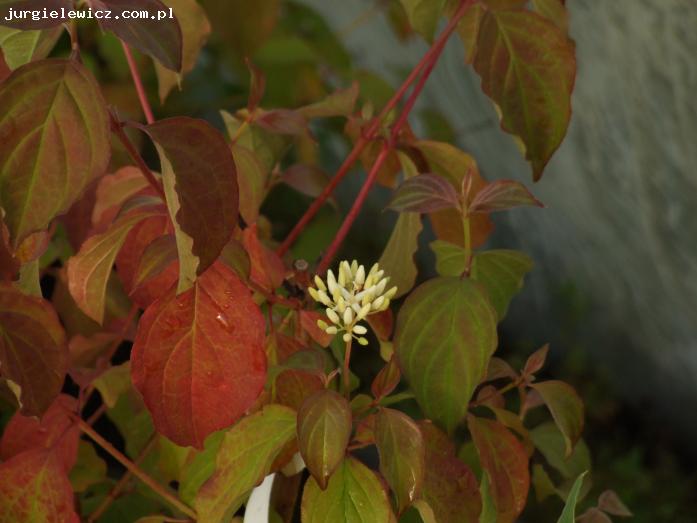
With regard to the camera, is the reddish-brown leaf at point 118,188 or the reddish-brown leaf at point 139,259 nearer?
the reddish-brown leaf at point 139,259

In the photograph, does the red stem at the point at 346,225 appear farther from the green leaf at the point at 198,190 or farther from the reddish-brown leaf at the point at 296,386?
the green leaf at the point at 198,190

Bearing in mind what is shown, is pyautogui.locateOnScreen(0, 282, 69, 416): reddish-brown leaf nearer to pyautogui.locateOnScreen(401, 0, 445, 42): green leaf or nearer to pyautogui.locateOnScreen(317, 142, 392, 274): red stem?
pyautogui.locateOnScreen(317, 142, 392, 274): red stem

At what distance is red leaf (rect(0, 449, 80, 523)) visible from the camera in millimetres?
794

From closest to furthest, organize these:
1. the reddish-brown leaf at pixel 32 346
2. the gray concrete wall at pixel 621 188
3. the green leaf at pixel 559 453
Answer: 1. the reddish-brown leaf at pixel 32 346
2. the green leaf at pixel 559 453
3. the gray concrete wall at pixel 621 188

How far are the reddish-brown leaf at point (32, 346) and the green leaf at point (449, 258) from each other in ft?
0.93

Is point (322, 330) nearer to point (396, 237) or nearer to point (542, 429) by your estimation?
point (396, 237)

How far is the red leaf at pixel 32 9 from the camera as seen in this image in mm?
635

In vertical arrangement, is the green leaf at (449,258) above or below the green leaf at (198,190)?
below

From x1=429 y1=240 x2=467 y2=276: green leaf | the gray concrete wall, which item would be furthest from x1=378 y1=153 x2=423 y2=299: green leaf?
the gray concrete wall

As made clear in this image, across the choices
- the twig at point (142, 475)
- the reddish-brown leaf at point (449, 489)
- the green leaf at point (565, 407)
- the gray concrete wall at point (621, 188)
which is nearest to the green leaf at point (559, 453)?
the green leaf at point (565, 407)

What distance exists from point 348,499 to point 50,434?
0.28 metres

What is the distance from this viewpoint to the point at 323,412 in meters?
0.69

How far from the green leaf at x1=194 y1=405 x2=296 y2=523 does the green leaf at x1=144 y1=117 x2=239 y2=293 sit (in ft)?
0.44

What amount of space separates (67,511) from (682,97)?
110 cm
